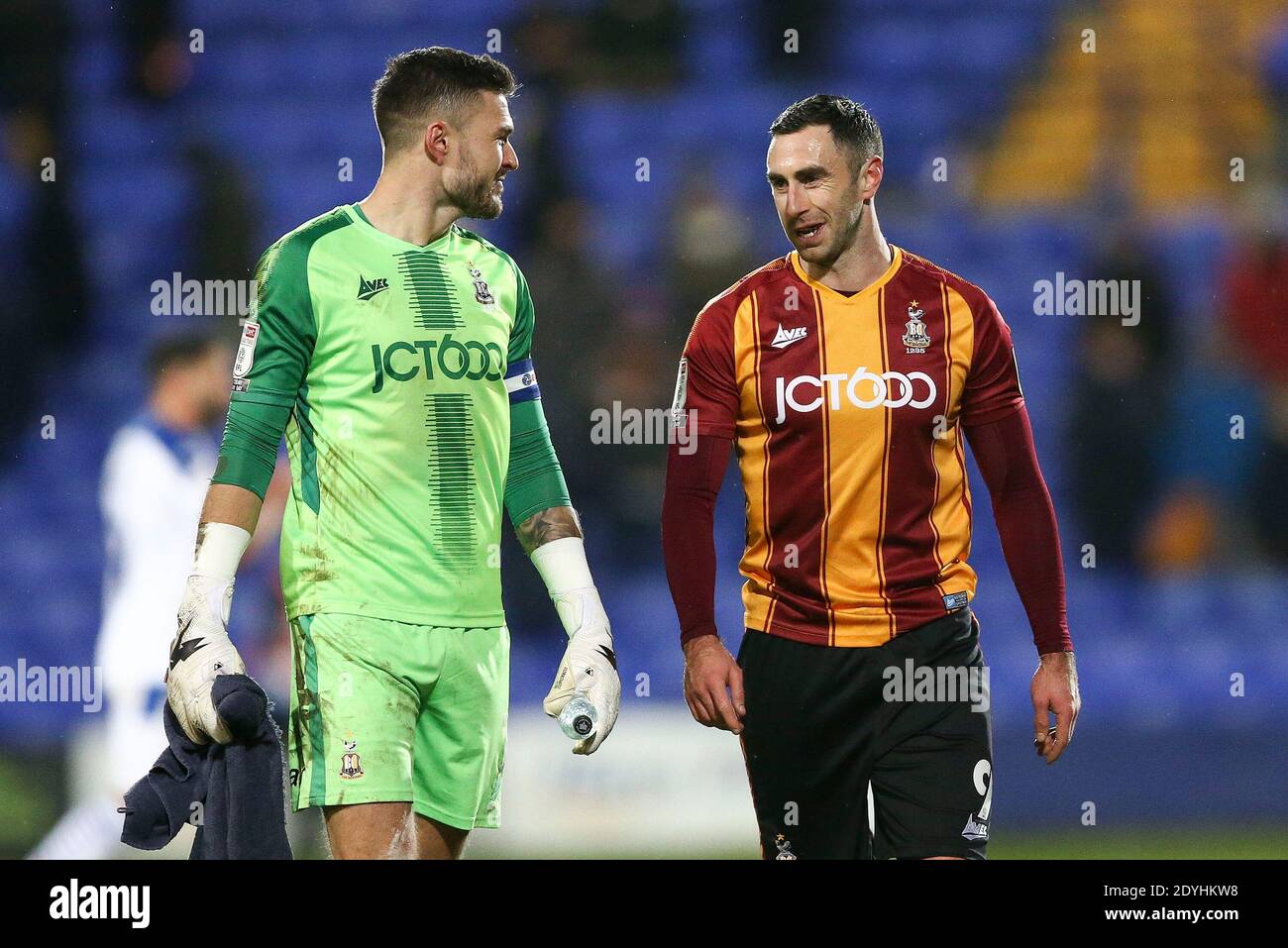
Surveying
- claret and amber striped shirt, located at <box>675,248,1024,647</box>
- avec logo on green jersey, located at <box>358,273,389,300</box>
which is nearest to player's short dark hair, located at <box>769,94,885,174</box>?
claret and amber striped shirt, located at <box>675,248,1024,647</box>

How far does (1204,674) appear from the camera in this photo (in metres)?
7.52

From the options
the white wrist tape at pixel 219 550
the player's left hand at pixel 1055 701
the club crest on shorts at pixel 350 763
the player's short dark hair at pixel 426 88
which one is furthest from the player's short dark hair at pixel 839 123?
the club crest on shorts at pixel 350 763

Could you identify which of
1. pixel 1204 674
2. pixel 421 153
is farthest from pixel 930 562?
pixel 1204 674

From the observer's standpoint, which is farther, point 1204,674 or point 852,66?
point 852,66

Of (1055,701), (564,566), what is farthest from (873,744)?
(564,566)

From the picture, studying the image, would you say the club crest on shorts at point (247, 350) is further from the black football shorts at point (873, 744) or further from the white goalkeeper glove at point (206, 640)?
the black football shorts at point (873, 744)

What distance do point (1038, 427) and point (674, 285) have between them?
1.66m

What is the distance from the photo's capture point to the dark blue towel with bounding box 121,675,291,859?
148 inches

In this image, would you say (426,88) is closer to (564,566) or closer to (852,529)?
(564,566)

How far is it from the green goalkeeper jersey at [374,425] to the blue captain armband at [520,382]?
14 centimetres

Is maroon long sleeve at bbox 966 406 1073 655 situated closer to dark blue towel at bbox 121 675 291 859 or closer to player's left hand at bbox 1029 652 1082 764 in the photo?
player's left hand at bbox 1029 652 1082 764

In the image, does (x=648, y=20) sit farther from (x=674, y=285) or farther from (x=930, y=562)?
(x=930, y=562)

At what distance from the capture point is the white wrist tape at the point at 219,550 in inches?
153
